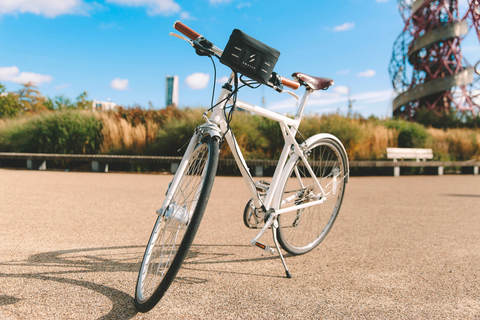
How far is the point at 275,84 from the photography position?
87.2 inches

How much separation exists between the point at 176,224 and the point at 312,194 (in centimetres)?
138

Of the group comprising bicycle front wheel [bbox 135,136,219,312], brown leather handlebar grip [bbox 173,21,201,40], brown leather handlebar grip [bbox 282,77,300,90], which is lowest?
bicycle front wheel [bbox 135,136,219,312]

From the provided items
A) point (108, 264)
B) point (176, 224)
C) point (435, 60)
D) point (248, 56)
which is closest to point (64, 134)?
point (108, 264)

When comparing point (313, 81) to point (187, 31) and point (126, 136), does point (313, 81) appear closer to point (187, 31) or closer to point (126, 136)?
point (187, 31)

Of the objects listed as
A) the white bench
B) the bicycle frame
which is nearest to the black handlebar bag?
the bicycle frame

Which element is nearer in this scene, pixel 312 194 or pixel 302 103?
pixel 302 103

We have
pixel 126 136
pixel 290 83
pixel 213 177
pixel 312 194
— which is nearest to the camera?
pixel 213 177

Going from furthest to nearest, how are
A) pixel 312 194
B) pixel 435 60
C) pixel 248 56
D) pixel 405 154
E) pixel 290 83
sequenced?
pixel 435 60
pixel 405 154
pixel 312 194
pixel 290 83
pixel 248 56

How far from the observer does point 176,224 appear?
1919 millimetres

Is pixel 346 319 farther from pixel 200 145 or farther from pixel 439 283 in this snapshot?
pixel 200 145

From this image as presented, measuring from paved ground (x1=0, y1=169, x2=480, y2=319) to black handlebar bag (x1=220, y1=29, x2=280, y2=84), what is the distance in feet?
4.37

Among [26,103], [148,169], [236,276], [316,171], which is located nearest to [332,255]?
[316,171]

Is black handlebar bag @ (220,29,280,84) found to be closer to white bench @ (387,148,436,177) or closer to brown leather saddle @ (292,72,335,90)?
brown leather saddle @ (292,72,335,90)

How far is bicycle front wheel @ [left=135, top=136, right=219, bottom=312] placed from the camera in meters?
1.65
